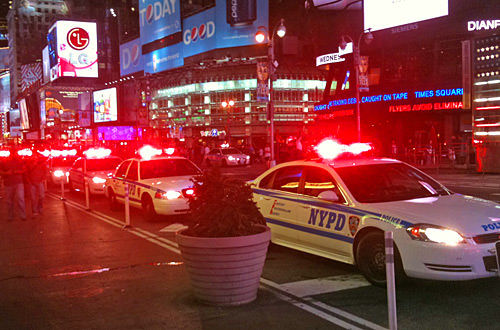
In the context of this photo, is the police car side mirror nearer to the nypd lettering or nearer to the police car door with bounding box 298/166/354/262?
the police car door with bounding box 298/166/354/262

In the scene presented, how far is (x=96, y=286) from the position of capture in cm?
661

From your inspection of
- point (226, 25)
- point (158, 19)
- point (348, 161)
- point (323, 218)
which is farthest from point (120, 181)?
point (158, 19)

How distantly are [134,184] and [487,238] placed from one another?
9.48m

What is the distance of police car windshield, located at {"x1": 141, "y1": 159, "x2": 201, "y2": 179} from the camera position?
43.6 ft

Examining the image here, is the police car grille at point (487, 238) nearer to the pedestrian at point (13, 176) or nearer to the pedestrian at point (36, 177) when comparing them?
the pedestrian at point (13, 176)

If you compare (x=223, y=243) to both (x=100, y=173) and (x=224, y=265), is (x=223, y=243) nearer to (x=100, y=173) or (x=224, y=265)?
(x=224, y=265)

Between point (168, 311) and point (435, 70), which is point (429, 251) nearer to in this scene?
point (168, 311)

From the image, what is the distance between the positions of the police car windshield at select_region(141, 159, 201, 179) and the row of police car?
519cm

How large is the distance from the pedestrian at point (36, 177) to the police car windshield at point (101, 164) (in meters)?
4.99

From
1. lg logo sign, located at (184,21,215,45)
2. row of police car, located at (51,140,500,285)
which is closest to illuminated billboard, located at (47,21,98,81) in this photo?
lg logo sign, located at (184,21,215,45)

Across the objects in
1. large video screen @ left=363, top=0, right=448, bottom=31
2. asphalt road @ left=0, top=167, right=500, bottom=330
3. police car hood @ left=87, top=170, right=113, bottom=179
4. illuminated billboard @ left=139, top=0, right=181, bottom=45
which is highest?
illuminated billboard @ left=139, top=0, right=181, bottom=45

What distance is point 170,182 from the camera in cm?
1240

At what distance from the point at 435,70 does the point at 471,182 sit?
76.3 feet

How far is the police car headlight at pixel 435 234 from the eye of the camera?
5449 mm
